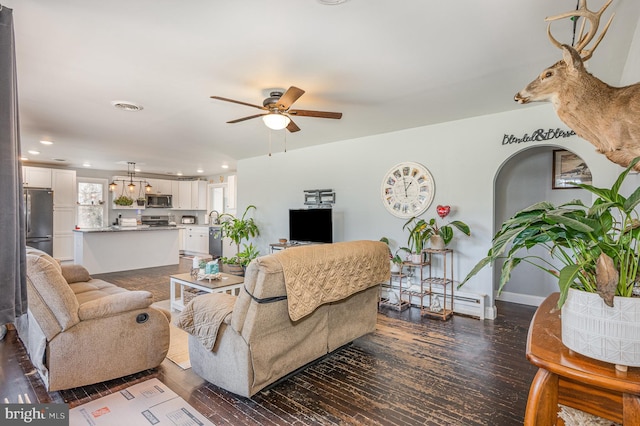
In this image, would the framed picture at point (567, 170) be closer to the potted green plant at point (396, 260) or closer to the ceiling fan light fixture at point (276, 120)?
the potted green plant at point (396, 260)

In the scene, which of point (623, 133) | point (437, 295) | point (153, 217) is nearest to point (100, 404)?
point (623, 133)

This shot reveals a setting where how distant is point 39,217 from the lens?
23.3 ft

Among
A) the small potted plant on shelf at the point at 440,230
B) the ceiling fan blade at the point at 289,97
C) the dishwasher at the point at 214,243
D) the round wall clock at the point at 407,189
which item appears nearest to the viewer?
the ceiling fan blade at the point at 289,97

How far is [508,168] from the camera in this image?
4895 millimetres

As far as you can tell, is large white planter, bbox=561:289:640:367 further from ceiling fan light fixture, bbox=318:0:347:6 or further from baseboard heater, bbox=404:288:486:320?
baseboard heater, bbox=404:288:486:320

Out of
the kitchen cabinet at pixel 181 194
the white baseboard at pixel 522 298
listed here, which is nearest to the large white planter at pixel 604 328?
the white baseboard at pixel 522 298

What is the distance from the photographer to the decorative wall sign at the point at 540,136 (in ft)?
11.6

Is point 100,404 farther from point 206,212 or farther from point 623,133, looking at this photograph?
point 206,212

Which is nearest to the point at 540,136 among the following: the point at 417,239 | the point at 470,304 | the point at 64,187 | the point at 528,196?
the point at 528,196

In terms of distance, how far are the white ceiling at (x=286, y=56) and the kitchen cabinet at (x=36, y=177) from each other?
423 cm

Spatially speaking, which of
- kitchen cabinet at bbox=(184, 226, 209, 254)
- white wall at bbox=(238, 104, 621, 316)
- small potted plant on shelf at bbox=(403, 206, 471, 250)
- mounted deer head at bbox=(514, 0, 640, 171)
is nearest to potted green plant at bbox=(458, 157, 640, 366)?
mounted deer head at bbox=(514, 0, 640, 171)

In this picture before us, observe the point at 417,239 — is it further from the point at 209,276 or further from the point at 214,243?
the point at 214,243

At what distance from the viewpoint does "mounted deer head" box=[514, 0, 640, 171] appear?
1.60m

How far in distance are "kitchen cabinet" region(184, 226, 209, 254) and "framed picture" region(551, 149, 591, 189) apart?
8516 mm
